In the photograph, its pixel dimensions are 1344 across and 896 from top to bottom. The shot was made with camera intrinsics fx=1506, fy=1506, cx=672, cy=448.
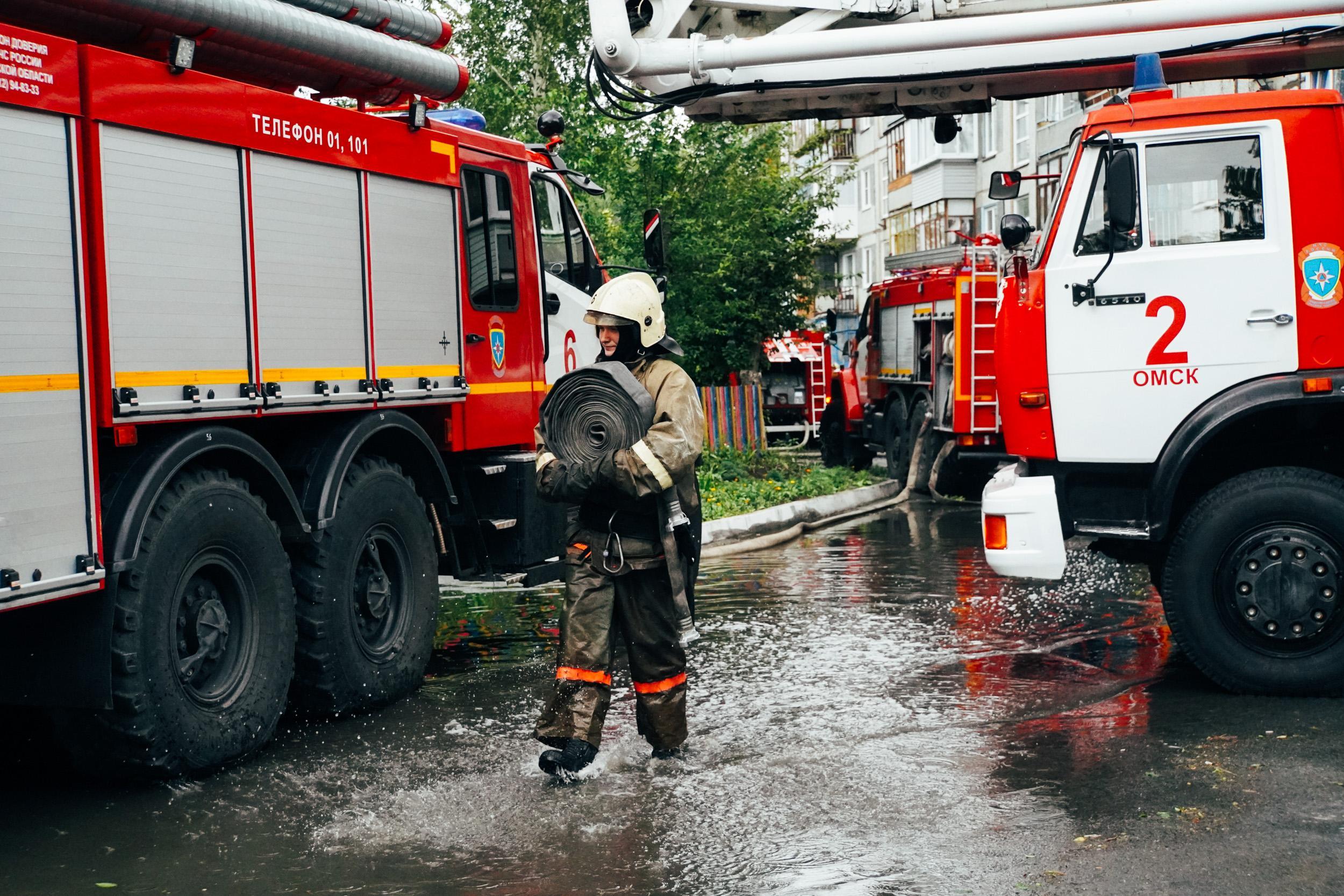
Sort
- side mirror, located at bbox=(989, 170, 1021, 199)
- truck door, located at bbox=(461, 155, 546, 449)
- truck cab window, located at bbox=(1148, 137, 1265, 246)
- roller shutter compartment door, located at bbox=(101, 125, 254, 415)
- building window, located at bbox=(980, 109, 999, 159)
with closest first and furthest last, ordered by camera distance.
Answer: roller shutter compartment door, located at bbox=(101, 125, 254, 415), truck cab window, located at bbox=(1148, 137, 1265, 246), side mirror, located at bbox=(989, 170, 1021, 199), truck door, located at bbox=(461, 155, 546, 449), building window, located at bbox=(980, 109, 999, 159)

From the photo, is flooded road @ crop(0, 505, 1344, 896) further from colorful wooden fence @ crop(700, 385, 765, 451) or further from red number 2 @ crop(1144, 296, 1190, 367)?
colorful wooden fence @ crop(700, 385, 765, 451)

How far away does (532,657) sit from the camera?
8469 mm

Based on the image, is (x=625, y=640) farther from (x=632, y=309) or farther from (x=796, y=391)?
(x=796, y=391)

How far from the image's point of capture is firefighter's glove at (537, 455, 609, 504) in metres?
A: 5.91

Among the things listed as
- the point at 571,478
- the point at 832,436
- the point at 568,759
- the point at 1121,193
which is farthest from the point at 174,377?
the point at 832,436

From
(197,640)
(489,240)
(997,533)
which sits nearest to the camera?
(197,640)

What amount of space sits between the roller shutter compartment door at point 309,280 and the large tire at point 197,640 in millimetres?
608

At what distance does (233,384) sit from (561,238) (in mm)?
3541

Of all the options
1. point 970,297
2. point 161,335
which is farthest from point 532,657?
point 970,297

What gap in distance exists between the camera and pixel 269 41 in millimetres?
6590

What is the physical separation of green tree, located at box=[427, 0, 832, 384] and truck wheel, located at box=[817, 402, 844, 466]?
4.37 feet

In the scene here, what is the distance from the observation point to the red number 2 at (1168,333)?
7.07 meters

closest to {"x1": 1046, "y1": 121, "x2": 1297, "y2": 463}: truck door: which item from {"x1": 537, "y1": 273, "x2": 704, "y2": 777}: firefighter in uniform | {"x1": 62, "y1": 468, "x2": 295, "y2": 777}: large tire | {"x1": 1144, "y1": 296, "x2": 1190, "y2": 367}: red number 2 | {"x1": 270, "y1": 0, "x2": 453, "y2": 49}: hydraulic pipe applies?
{"x1": 1144, "y1": 296, "x2": 1190, "y2": 367}: red number 2

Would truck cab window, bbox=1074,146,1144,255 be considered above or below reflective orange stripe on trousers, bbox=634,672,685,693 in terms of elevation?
above
